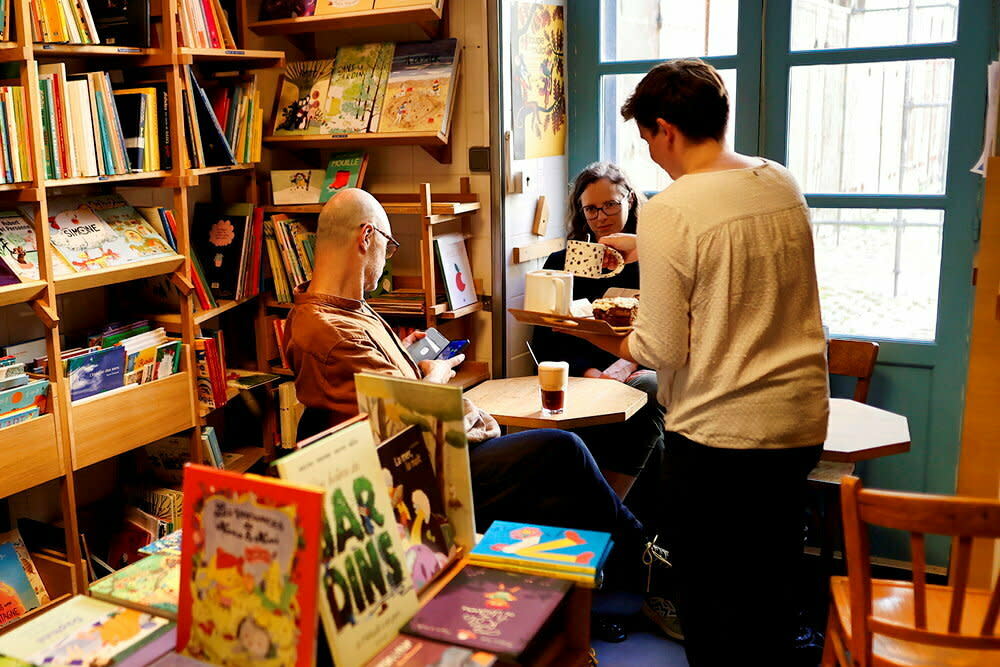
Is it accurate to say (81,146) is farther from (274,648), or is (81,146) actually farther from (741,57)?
(741,57)

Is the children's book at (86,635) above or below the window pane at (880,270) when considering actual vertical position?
below

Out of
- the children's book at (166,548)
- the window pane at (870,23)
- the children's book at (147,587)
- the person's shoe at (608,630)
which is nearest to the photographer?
the children's book at (147,587)

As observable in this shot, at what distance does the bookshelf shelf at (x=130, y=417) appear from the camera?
2719 mm

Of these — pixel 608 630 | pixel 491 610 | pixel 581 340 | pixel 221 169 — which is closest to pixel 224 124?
pixel 221 169

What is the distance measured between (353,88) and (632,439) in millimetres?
1654

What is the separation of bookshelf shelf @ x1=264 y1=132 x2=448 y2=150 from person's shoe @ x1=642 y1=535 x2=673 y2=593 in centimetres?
156

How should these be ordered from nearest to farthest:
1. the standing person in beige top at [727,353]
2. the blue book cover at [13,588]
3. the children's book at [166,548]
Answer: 1. the children's book at [166,548]
2. the standing person in beige top at [727,353]
3. the blue book cover at [13,588]

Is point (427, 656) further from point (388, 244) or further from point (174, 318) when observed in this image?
point (174, 318)

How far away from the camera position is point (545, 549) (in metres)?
1.56

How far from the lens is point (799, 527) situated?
6.35 feet

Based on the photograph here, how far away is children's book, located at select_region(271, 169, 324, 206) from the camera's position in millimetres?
3514

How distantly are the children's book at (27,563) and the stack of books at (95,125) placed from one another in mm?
1065

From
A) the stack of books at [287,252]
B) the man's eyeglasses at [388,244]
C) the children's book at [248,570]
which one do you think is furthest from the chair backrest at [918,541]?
the stack of books at [287,252]

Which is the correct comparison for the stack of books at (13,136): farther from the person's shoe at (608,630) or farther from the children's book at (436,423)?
the person's shoe at (608,630)
